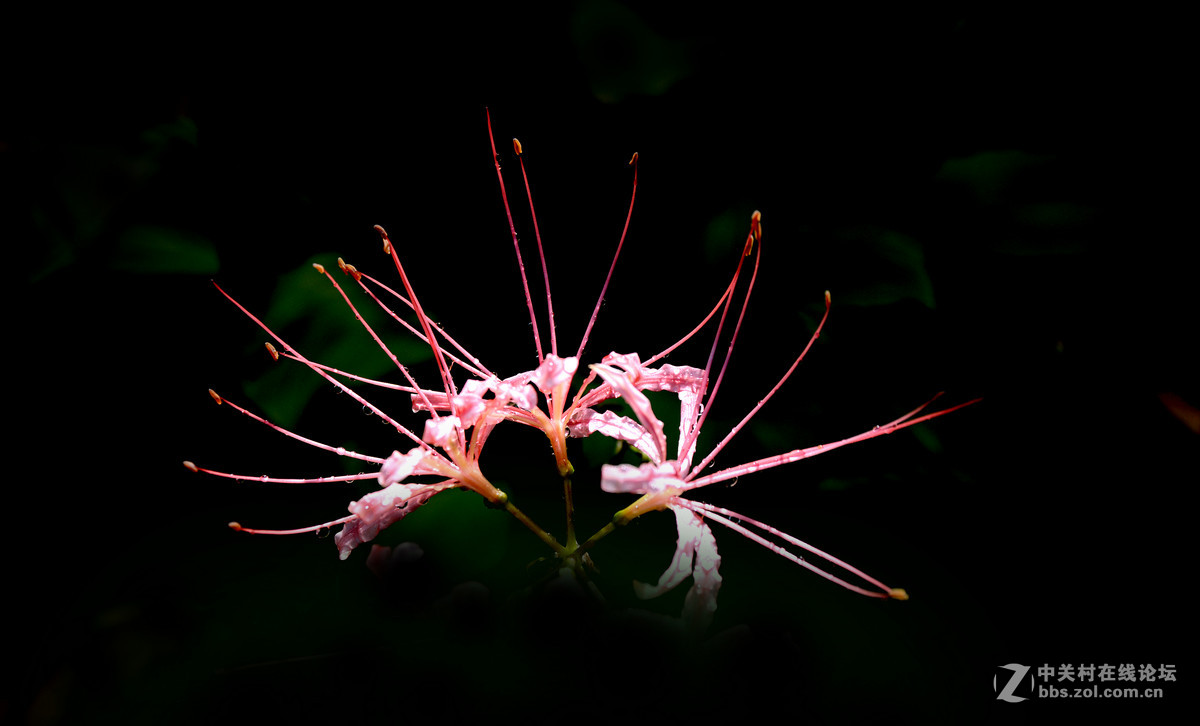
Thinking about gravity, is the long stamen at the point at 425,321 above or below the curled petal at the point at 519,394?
above

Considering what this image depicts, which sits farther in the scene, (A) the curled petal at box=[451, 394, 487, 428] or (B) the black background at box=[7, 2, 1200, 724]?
(B) the black background at box=[7, 2, 1200, 724]

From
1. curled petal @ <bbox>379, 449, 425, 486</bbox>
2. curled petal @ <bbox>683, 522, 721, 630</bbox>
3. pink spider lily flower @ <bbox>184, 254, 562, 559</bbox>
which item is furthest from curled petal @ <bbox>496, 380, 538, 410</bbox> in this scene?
curled petal @ <bbox>683, 522, 721, 630</bbox>

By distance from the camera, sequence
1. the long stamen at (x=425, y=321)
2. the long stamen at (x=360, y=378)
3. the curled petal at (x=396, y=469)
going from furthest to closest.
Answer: the long stamen at (x=360, y=378) < the long stamen at (x=425, y=321) < the curled petal at (x=396, y=469)

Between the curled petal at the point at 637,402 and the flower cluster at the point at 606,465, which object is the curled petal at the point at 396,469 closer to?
the flower cluster at the point at 606,465

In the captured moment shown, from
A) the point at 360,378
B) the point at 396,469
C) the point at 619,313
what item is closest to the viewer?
the point at 396,469

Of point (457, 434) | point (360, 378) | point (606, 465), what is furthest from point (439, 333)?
point (606, 465)

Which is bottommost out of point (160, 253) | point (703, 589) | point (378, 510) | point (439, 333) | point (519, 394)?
point (703, 589)

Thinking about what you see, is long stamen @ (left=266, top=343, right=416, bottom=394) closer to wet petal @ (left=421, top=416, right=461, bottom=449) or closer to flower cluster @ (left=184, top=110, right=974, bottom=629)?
flower cluster @ (left=184, top=110, right=974, bottom=629)

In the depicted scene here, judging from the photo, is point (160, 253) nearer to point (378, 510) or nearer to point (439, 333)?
point (439, 333)

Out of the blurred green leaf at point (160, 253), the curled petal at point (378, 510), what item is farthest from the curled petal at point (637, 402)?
the blurred green leaf at point (160, 253)
